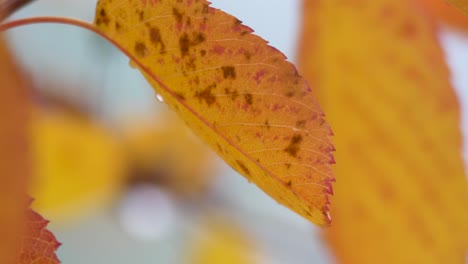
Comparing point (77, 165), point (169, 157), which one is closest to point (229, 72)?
point (77, 165)

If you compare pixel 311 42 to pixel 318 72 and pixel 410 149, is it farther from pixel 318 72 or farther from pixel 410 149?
pixel 410 149

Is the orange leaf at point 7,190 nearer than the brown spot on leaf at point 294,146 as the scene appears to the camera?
Yes

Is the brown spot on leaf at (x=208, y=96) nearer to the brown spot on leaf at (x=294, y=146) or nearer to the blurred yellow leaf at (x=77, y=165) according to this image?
the brown spot on leaf at (x=294, y=146)

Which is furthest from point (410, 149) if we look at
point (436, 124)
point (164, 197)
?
point (164, 197)

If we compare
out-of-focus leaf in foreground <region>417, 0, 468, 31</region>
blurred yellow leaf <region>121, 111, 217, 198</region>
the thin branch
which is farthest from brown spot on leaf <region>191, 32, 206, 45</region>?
blurred yellow leaf <region>121, 111, 217, 198</region>

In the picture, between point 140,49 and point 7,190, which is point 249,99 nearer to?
point 140,49

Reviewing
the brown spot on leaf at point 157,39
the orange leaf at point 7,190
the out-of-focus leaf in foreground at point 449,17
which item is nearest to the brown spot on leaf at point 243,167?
the brown spot on leaf at point 157,39
